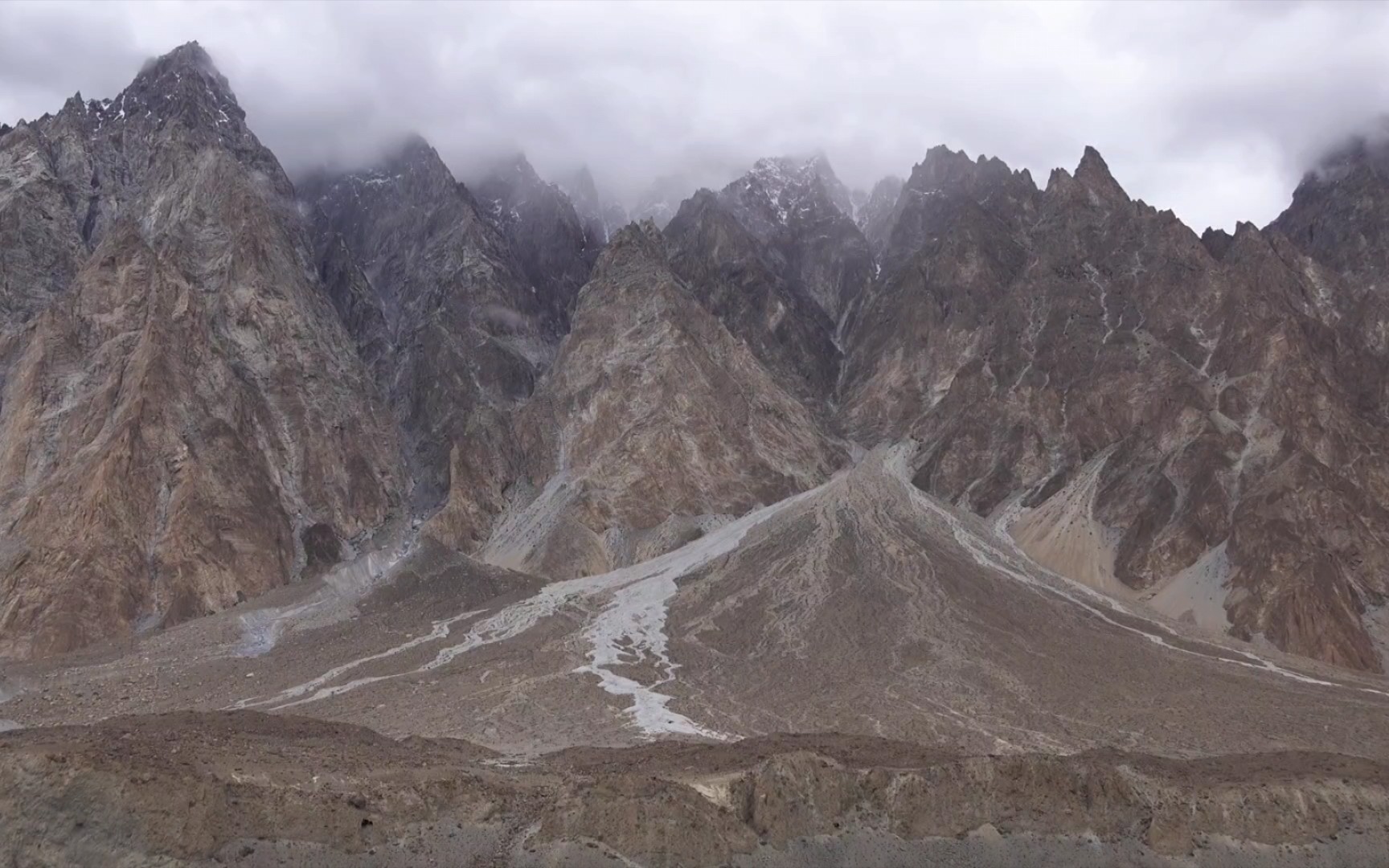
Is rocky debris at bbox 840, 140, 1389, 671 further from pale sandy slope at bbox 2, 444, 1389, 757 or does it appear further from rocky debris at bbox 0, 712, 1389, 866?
rocky debris at bbox 0, 712, 1389, 866

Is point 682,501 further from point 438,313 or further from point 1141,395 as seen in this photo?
point 438,313

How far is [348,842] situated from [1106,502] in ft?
318

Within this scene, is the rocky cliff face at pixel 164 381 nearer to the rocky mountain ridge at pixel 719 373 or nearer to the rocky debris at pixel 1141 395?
the rocky mountain ridge at pixel 719 373

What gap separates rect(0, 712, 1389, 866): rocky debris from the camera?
29.9 meters

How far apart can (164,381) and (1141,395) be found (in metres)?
104

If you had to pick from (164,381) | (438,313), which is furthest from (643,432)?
(438,313)

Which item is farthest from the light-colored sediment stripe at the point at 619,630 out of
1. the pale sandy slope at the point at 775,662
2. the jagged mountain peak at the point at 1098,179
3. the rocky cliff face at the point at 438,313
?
the jagged mountain peak at the point at 1098,179

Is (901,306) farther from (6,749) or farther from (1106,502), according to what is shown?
(6,749)

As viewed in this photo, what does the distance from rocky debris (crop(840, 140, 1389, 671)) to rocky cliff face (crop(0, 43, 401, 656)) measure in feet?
231

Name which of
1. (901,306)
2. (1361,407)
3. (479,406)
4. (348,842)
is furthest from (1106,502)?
(348,842)

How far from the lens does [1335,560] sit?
9831cm

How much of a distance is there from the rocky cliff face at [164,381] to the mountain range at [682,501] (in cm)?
56

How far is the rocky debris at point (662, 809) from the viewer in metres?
29.9

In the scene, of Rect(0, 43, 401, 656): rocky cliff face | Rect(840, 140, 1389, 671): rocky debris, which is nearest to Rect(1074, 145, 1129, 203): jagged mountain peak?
Rect(840, 140, 1389, 671): rocky debris
